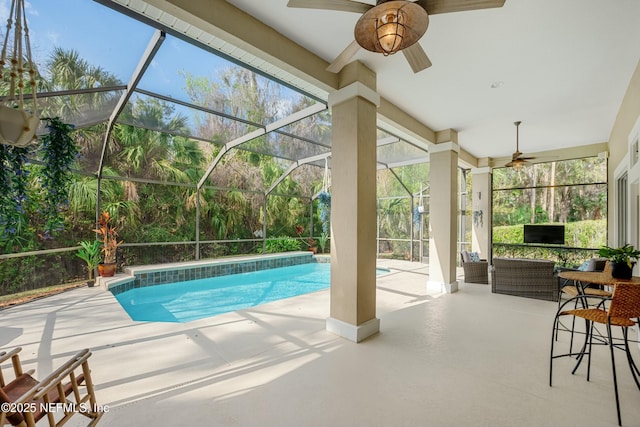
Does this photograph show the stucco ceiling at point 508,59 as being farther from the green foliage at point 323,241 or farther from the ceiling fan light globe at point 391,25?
the green foliage at point 323,241

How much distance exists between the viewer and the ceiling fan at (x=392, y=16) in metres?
1.76

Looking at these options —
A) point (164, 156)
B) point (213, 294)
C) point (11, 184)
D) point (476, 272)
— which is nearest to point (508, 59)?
point (476, 272)

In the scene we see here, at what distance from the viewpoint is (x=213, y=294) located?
639cm

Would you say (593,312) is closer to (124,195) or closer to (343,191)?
(343,191)

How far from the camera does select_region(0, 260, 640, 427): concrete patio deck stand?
2.06 m

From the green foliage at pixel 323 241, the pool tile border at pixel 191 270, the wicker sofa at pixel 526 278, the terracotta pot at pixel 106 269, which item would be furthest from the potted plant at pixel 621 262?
the green foliage at pixel 323 241

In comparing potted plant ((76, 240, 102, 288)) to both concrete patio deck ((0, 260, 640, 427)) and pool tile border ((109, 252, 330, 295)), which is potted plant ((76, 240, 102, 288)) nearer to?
pool tile border ((109, 252, 330, 295))

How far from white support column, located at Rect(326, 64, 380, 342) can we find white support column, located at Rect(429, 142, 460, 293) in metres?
2.84

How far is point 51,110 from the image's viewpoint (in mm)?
4004

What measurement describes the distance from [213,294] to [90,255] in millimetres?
2574

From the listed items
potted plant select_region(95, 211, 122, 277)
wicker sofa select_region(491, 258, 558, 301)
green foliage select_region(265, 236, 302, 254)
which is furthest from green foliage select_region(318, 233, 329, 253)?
potted plant select_region(95, 211, 122, 277)

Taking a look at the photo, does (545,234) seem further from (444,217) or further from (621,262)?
(621,262)

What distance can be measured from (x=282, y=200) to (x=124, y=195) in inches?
194

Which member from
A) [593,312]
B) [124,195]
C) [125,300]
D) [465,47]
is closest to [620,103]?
[465,47]
